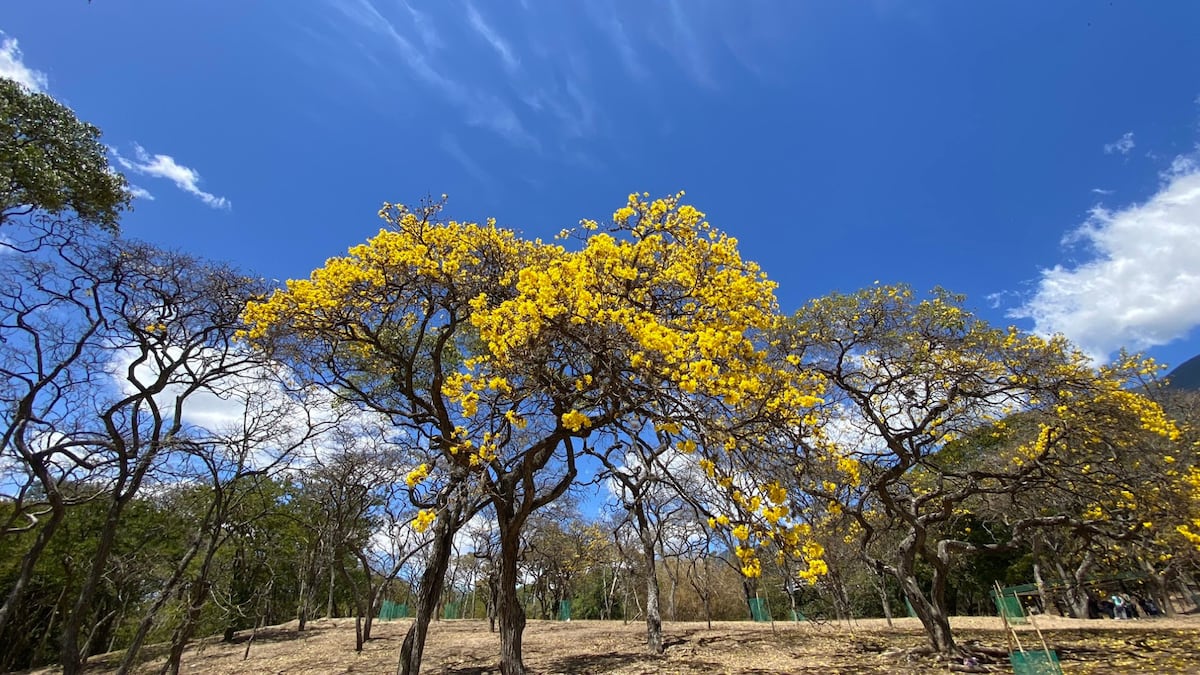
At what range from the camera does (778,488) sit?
12.6 feet

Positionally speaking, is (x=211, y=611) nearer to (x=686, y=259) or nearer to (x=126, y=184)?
(x=126, y=184)

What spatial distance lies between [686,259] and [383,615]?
87.8ft

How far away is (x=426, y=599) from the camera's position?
6.86m

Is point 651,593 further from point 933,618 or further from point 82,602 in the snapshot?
point 82,602

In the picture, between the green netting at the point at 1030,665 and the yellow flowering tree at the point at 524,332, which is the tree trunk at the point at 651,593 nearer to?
the yellow flowering tree at the point at 524,332

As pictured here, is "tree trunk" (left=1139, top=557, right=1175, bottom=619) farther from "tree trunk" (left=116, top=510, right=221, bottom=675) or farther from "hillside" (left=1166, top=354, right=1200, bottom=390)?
"hillside" (left=1166, top=354, right=1200, bottom=390)

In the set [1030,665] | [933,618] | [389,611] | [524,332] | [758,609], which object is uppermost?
[524,332]

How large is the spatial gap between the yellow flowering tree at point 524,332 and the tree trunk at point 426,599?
0.03 m

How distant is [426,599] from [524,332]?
14.0ft

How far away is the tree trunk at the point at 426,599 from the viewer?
641 cm

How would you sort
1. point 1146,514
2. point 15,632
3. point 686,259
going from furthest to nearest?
point 15,632 → point 1146,514 → point 686,259

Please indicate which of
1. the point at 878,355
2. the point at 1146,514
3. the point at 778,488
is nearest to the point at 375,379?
the point at 778,488

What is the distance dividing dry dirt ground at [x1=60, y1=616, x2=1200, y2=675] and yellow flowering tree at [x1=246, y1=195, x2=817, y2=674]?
3.37m

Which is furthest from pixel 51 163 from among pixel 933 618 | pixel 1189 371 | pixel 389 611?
pixel 1189 371
